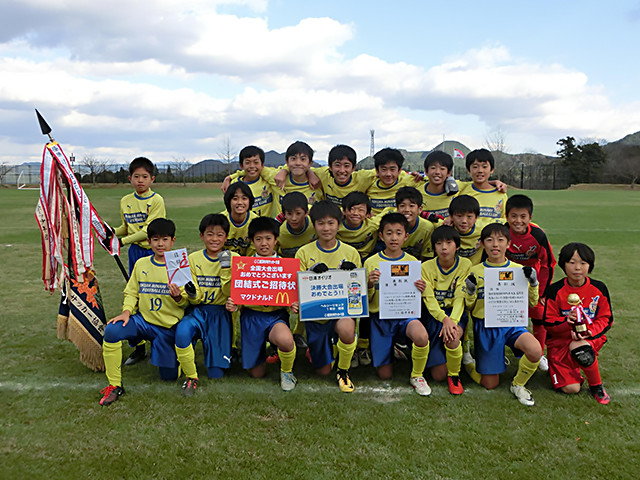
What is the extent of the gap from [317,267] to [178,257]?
3.46ft

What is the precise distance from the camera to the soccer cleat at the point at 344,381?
11.5 feet

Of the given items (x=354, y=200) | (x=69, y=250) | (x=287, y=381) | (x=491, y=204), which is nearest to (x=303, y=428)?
(x=287, y=381)

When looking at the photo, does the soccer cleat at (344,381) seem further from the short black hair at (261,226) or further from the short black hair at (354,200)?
the short black hair at (354,200)

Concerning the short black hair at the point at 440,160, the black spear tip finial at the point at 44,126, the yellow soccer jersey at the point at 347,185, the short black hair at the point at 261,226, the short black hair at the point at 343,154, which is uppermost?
the black spear tip finial at the point at 44,126

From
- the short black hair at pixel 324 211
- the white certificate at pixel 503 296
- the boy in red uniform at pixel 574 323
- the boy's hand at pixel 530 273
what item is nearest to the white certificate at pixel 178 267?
the short black hair at pixel 324 211

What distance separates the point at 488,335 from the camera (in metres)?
3.60

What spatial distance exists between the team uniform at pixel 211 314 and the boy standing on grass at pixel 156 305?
5.4 inches

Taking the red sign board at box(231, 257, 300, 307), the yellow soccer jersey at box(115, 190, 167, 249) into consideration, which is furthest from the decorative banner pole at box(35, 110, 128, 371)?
the red sign board at box(231, 257, 300, 307)

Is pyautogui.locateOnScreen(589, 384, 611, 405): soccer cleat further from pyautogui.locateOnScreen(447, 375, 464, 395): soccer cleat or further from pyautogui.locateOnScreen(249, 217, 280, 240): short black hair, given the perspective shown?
pyautogui.locateOnScreen(249, 217, 280, 240): short black hair

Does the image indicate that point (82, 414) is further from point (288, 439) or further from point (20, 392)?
point (288, 439)

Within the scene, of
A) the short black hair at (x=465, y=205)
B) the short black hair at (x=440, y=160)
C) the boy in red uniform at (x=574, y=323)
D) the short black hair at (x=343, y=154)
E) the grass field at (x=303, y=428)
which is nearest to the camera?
the grass field at (x=303, y=428)

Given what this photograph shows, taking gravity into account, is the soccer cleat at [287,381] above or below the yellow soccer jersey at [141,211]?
below

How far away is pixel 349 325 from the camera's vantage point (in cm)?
361

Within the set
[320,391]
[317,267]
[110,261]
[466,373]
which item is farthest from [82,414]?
[110,261]
